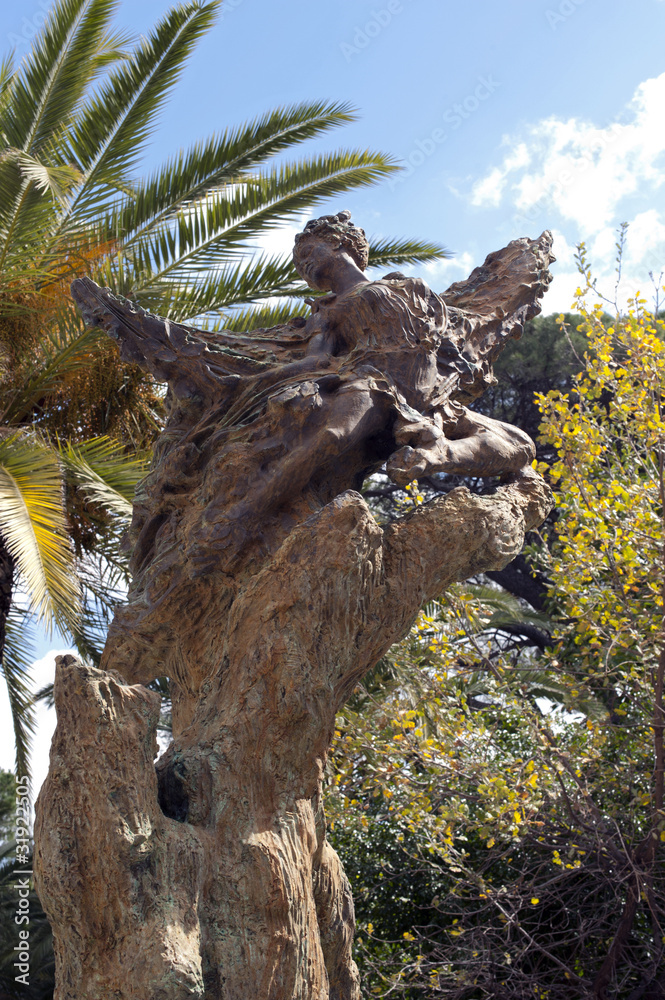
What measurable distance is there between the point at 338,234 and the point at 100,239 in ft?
11.6

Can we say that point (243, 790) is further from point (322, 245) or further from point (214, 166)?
point (214, 166)

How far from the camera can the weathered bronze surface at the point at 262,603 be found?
6.64ft

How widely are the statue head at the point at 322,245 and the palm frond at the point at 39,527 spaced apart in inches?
95.3

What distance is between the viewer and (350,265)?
3756 mm

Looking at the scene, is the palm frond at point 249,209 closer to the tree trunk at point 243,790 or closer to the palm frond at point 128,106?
the palm frond at point 128,106

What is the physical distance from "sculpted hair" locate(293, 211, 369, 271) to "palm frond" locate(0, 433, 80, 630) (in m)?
2.44

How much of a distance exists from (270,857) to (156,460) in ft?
5.76

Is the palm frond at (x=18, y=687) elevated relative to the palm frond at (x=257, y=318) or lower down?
lower down

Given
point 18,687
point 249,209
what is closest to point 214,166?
point 249,209

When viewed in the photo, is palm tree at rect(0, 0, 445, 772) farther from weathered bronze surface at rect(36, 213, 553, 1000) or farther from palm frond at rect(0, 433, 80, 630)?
weathered bronze surface at rect(36, 213, 553, 1000)

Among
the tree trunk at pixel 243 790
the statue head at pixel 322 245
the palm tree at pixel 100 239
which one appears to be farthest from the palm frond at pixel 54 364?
the tree trunk at pixel 243 790

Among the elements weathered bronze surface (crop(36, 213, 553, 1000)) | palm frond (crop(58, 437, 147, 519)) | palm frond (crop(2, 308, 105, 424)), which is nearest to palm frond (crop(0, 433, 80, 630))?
A: palm frond (crop(58, 437, 147, 519))

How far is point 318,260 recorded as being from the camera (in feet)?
12.3

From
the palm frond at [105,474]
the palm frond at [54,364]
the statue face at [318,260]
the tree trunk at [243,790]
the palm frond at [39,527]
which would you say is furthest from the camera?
the palm frond at [54,364]
